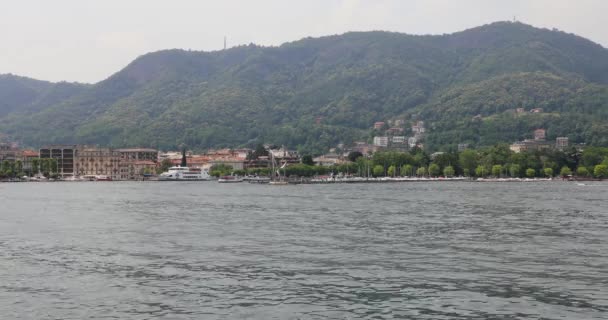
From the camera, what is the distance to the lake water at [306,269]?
24484 millimetres

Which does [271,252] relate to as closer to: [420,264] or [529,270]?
[420,264]

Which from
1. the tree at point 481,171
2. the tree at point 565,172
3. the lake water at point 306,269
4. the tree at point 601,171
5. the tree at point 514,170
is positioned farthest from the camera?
the tree at point 481,171

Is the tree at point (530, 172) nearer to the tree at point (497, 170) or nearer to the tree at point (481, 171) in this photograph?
the tree at point (497, 170)

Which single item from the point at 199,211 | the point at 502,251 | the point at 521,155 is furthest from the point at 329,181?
the point at 502,251

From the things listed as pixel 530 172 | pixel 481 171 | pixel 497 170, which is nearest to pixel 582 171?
pixel 530 172

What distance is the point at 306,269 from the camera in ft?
104

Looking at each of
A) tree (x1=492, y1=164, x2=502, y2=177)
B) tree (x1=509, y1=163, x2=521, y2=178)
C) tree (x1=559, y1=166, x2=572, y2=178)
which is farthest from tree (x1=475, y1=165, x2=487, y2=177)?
tree (x1=559, y1=166, x2=572, y2=178)

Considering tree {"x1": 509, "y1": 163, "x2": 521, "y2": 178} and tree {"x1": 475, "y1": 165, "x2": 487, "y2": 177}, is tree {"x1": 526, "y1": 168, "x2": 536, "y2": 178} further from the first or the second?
tree {"x1": 475, "y1": 165, "x2": 487, "y2": 177}

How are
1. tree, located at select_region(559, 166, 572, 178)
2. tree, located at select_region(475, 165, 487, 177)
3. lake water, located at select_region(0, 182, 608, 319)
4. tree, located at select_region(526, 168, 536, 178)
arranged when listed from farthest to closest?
tree, located at select_region(475, 165, 487, 177), tree, located at select_region(526, 168, 536, 178), tree, located at select_region(559, 166, 572, 178), lake water, located at select_region(0, 182, 608, 319)

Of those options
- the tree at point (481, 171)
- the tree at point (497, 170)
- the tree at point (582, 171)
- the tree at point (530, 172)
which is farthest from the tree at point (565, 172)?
the tree at point (481, 171)

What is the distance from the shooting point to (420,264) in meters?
32.9

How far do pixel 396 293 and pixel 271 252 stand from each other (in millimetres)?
11565

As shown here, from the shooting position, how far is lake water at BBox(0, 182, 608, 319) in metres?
24.5

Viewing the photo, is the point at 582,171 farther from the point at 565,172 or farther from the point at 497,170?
the point at 497,170
